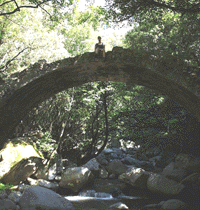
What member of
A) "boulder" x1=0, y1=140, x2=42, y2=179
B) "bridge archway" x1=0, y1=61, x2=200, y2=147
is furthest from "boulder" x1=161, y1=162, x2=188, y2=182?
"boulder" x1=0, y1=140, x2=42, y2=179

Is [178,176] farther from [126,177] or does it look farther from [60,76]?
[60,76]

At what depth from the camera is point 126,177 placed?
888cm

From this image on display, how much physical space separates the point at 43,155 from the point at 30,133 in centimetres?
141

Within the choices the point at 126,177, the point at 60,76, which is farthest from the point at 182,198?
the point at 60,76

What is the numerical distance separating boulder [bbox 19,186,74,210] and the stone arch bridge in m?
2.06

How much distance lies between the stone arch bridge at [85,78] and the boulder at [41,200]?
6.76 ft

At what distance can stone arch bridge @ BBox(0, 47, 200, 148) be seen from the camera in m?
4.09

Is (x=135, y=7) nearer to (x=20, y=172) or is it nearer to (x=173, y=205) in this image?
(x=173, y=205)

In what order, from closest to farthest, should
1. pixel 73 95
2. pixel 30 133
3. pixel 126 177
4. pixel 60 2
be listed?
pixel 60 2
pixel 126 177
pixel 30 133
pixel 73 95

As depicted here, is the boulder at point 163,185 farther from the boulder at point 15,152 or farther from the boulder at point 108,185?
the boulder at point 15,152

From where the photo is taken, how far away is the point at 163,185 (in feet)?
24.4

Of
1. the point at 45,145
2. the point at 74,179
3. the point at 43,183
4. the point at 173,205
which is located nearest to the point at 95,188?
the point at 74,179

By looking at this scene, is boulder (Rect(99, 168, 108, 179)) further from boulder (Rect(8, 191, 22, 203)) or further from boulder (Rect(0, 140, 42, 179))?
boulder (Rect(8, 191, 22, 203))

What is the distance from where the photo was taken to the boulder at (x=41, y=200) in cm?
533
